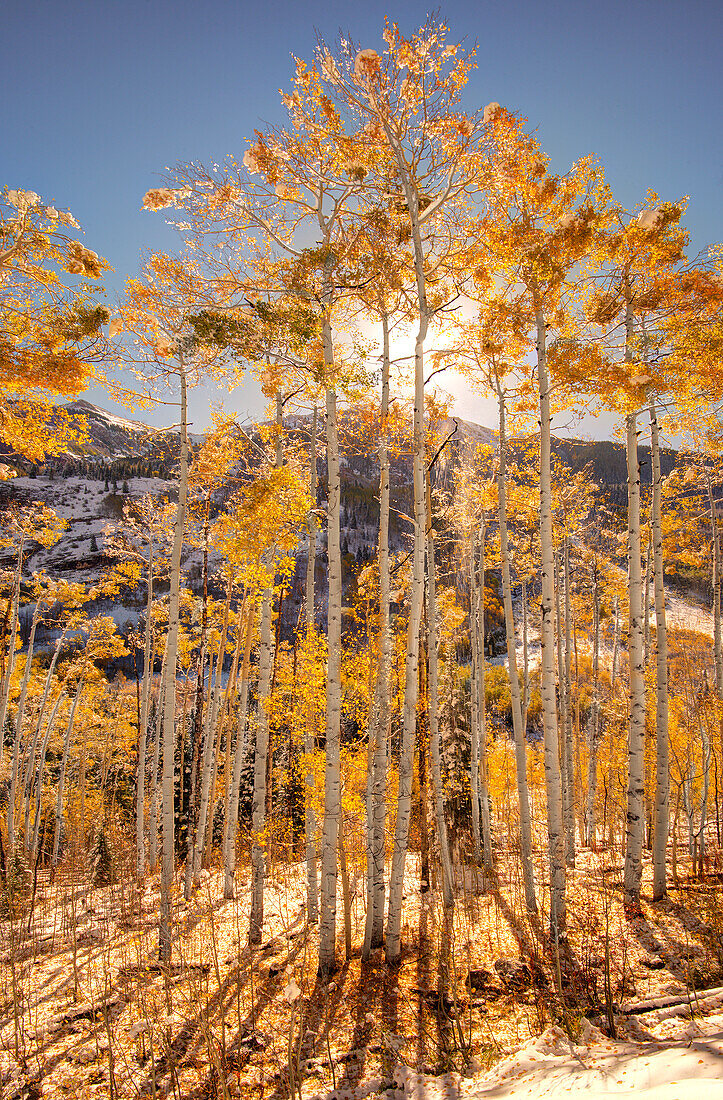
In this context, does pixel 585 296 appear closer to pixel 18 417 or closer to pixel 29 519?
pixel 18 417

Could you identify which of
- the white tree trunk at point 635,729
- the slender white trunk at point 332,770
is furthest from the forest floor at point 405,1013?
the white tree trunk at point 635,729

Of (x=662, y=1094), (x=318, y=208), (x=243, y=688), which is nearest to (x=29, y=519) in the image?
(x=243, y=688)

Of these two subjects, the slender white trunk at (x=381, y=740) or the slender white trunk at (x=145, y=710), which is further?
the slender white trunk at (x=145, y=710)

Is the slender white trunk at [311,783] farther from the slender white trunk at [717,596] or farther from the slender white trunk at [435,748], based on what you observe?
the slender white trunk at [717,596]

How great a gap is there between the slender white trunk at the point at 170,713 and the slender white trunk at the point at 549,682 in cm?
596

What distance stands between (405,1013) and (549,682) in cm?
458

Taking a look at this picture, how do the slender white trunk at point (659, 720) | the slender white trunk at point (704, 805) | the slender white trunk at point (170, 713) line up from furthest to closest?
the slender white trunk at point (704, 805)
the slender white trunk at point (659, 720)
the slender white trunk at point (170, 713)

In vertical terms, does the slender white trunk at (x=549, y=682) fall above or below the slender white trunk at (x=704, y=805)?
above

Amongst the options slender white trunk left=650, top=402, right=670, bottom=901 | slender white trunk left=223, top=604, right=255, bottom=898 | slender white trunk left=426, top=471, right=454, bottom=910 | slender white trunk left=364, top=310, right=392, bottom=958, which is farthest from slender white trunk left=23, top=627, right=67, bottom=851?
slender white trunk left=650, top=402, right=670, bottom=901

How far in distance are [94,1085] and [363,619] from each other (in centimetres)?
675

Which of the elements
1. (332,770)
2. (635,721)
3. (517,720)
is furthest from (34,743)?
(635,721)

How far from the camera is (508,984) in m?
6.30

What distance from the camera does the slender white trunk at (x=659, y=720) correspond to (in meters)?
7.88

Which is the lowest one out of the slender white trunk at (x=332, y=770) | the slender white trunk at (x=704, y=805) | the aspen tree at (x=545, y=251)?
the slender white trunk at (x=704, y=805)
